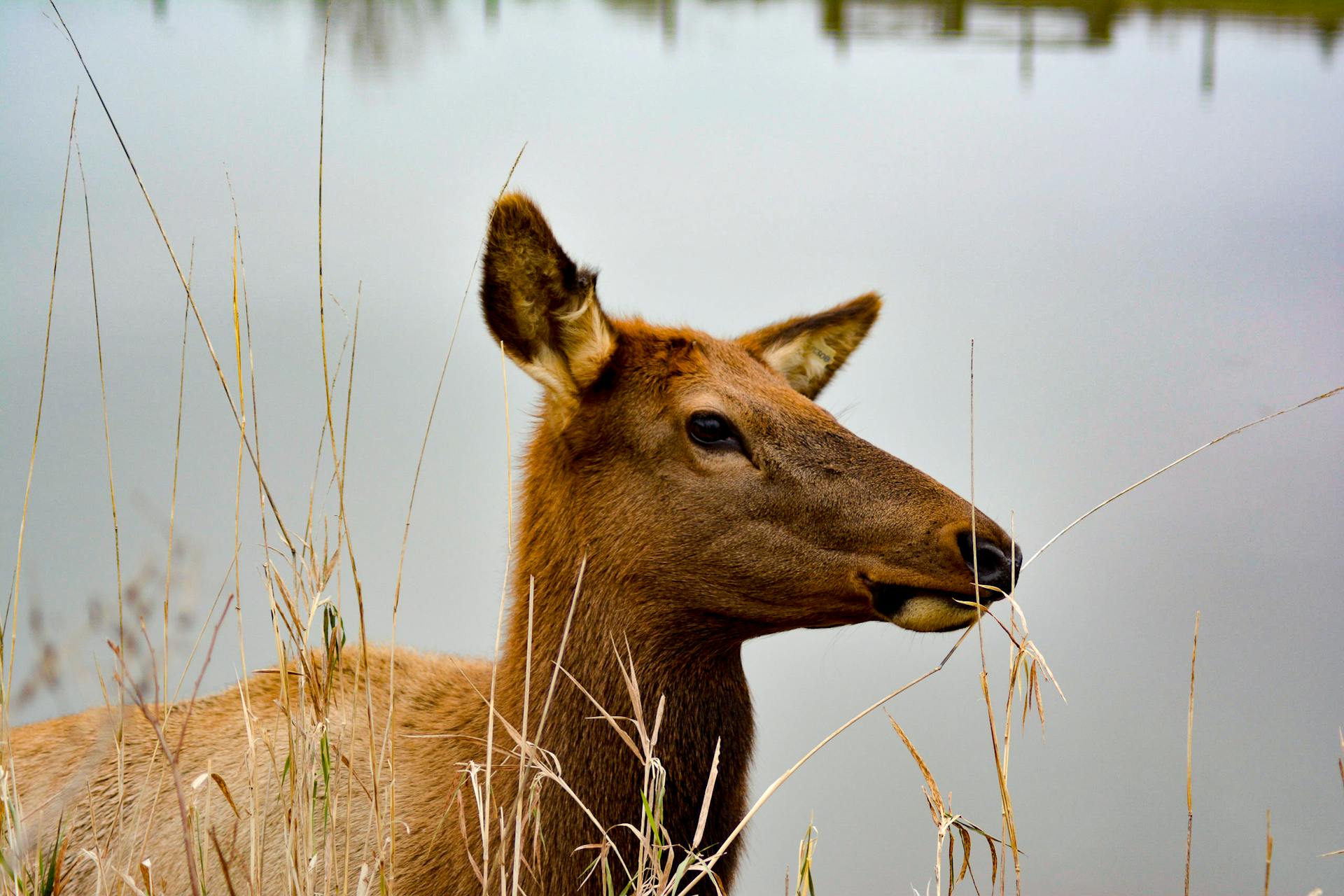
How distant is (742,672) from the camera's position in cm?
327

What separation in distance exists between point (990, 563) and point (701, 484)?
81 centimetres

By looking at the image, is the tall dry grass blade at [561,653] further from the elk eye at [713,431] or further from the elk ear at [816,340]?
the elk ear at [816,340]

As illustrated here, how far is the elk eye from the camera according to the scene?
3055 mm

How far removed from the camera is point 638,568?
304 centimetres

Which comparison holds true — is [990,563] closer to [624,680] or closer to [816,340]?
[624,680]

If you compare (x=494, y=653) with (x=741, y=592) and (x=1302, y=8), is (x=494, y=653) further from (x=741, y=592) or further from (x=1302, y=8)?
(x=1302, y=8)

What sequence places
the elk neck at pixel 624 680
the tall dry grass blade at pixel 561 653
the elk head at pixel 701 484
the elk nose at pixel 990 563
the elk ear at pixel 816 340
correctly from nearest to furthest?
the tall dry grass blade at pixel 561 653 → the elk nose at pixel 990 563 → the elk head at pixel 701 484 → the elk neck at pixel 624 680 → the elk ear at pixel 816 340

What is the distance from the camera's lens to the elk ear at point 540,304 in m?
3.03

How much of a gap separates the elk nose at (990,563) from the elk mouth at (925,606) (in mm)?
30

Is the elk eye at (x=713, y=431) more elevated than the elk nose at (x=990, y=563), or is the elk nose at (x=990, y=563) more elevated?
the elk eye at (x=713, y=431)

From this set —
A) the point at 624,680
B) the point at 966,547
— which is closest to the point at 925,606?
the point at 966,547

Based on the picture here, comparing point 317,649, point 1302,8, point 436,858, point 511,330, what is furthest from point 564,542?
point 1302,8

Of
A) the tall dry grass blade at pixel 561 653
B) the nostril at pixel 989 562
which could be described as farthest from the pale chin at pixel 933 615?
the tall dry grass blade at pixel 561 653

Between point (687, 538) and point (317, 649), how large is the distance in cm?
173
